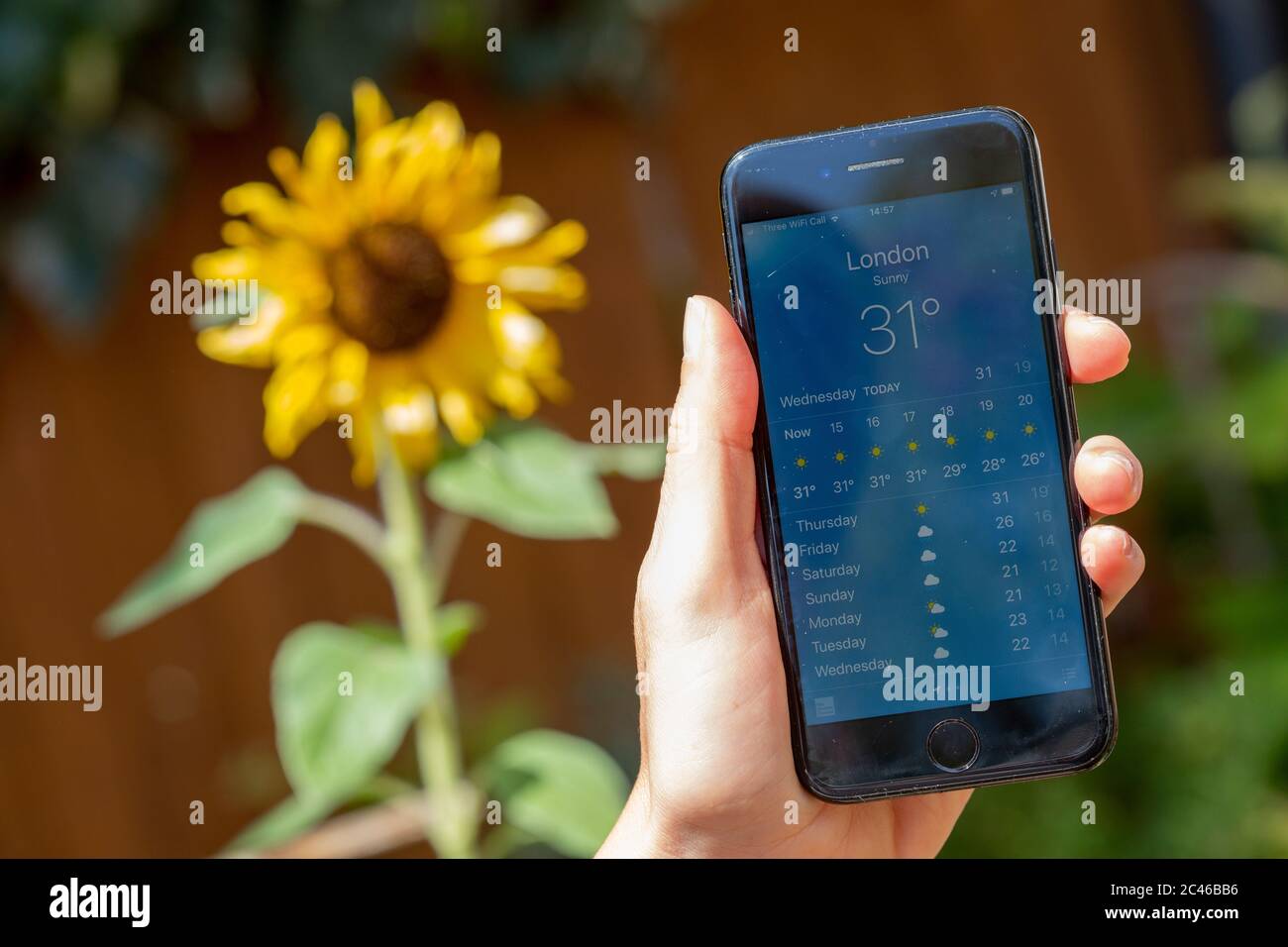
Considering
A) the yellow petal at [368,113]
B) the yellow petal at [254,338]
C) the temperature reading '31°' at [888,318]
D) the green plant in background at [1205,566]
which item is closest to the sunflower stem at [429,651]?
the yellow petal at [254,338]

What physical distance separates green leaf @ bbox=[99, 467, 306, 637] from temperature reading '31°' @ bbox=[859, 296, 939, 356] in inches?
15.6

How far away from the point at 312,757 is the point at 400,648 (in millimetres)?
103

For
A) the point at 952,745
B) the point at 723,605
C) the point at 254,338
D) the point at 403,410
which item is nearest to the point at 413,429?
the point at 403,410

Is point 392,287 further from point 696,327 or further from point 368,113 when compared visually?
point 696,327

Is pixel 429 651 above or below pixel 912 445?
below

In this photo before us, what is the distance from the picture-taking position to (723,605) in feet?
2.82

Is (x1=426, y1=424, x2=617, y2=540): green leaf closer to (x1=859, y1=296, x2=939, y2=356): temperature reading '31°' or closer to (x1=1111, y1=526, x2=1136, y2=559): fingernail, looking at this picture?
(x1=859, y1=296, x2=939, y2=356): temperature reading '31°'

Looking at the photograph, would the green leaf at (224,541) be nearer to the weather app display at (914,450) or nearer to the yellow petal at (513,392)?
the yellow petal at (513,392)

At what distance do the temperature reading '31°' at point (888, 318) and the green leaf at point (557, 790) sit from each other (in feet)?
1.16

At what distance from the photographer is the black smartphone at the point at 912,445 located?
0.86 metres

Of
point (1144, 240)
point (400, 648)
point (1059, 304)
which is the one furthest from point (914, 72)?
point (400, 648)

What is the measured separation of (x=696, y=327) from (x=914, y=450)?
0.17 metres

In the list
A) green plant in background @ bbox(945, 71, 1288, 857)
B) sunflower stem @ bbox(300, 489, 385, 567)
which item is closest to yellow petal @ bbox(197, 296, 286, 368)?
sunflower stem @ bbox(300, 489, 385, 567)
